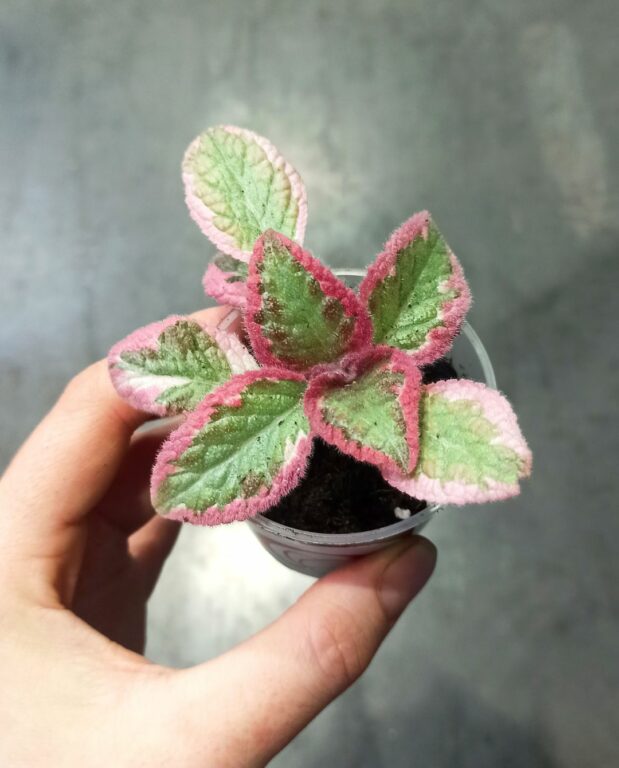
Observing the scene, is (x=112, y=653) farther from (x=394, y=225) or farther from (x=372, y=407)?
(x=394, y=225)

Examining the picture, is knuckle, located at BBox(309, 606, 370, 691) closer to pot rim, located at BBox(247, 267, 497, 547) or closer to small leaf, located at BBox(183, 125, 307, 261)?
pot rim, located at BBox(247, 267, 497, 547)

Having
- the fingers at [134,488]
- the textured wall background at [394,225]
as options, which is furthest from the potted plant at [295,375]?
the textured wall background at [394,225]

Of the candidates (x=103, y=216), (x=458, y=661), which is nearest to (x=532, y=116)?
(x=103, y=216)

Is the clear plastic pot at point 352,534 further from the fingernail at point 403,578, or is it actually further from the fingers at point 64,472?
the fingers at point 64,472

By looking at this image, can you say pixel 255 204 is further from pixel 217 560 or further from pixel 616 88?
pixel 616 88

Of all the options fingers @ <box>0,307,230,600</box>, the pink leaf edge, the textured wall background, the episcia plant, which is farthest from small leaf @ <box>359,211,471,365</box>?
the textured wall background

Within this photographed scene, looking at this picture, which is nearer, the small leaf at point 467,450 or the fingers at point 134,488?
the small leaf at point 467,450
